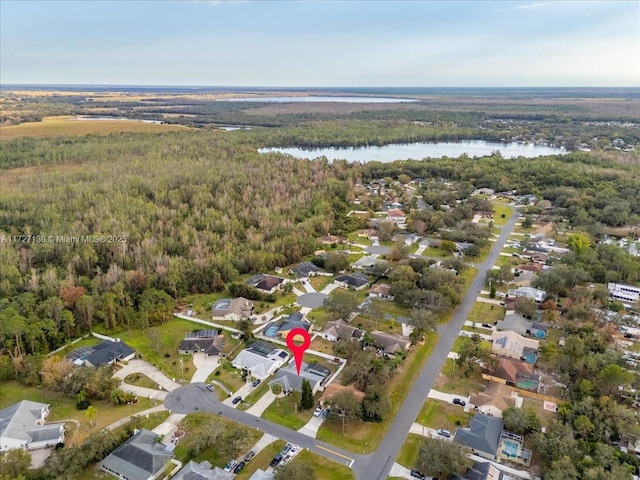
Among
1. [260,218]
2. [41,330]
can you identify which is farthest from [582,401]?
[260,218]

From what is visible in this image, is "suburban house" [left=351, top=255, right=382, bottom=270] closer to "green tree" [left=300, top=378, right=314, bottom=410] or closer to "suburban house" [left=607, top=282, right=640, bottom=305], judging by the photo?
"green tree" [left=300, top=378, right=314, bottom=410]

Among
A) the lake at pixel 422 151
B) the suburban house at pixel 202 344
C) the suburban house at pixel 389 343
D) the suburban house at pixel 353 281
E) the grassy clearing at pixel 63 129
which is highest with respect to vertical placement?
the grassy clearing at pixel 63 129

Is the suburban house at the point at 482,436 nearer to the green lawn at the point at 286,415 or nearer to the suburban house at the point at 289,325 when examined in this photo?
the green lawn at the point at 286,415

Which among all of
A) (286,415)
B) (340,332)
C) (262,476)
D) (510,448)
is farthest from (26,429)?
(510,448)

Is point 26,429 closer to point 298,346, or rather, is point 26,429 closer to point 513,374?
point 298,346

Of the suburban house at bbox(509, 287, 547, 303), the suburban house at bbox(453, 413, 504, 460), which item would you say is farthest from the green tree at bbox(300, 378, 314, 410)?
the suburban house at bbox(509, 287, 547, 303)

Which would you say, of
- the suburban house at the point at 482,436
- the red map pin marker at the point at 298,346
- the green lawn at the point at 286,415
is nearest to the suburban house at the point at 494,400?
the suburban house at the point at 482,436
